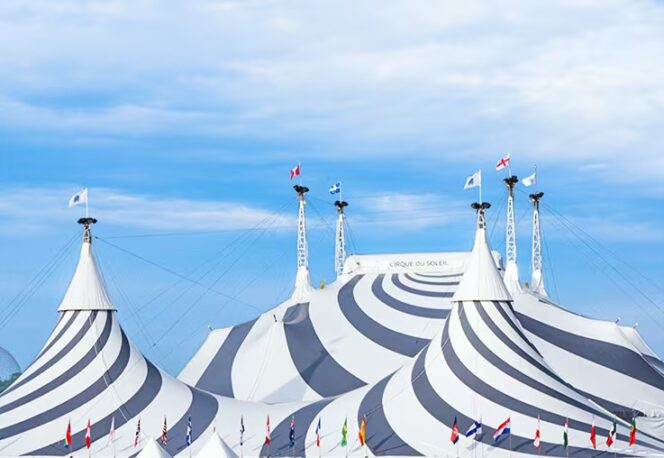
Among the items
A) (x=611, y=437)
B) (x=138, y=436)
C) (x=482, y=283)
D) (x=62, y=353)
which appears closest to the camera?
(x=611, y=437)

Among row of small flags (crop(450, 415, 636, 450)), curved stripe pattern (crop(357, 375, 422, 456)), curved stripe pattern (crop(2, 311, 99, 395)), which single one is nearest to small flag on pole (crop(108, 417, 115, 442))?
curved stripe pattern (crop(2, 311, 99, 395))

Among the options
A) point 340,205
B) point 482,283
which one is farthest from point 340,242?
point 482,283

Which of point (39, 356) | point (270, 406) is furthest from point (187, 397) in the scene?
point (39, 356)

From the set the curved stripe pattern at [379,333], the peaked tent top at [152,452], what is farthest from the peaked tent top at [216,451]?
the curved stripe pattern at [379,333]

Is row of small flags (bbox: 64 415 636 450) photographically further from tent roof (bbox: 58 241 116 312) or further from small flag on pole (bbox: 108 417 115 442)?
tent roof (bbox: 58 241 116 312)

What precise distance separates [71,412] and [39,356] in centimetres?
244

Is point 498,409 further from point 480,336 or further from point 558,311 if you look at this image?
point 558,311

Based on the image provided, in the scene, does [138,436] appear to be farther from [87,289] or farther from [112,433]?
[87,289]

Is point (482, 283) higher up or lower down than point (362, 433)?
higher up

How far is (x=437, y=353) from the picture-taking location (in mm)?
27906

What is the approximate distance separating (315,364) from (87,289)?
278 inches

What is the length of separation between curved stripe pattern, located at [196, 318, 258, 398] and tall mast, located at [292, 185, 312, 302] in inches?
81.3

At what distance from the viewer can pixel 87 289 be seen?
1250 inches

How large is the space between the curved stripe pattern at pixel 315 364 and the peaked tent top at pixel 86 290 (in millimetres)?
6044
